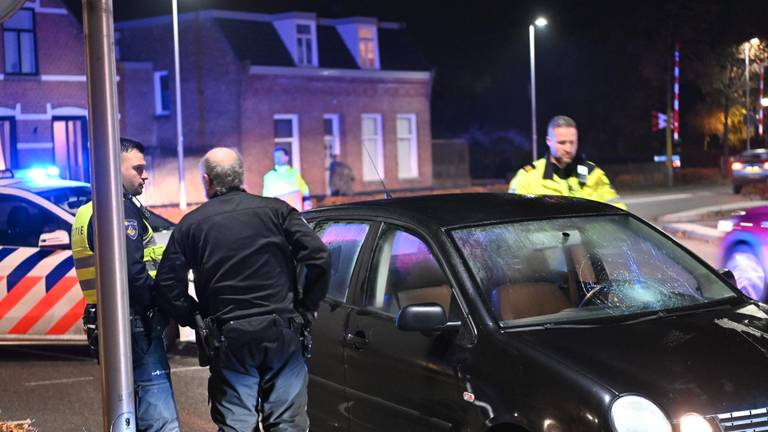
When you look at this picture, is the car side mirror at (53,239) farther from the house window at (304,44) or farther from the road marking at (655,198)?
the house window at (304,44)

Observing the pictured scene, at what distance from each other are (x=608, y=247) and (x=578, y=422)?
1.60 metres

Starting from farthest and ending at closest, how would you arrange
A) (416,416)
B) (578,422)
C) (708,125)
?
(708,125), (416,416), (578,422)

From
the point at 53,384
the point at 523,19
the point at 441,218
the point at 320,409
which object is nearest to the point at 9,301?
the point at 53,384

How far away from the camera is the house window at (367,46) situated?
144ft

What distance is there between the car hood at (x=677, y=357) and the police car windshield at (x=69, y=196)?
18.8 feet

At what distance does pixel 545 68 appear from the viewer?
Answer: 58688mm

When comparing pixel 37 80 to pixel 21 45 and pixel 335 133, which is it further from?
pixel 335 133

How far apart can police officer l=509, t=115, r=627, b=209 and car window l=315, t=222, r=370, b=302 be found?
69.1 inches

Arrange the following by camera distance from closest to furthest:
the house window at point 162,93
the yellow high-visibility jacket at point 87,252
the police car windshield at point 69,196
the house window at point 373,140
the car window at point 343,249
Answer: the yellow high-visibility jacket at point 87,252 < the car window at point 343,249 < the police car windshield at point 69,196 < the house window at point 162,93 < the house window at point 373,140

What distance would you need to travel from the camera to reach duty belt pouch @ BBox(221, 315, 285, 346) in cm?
474

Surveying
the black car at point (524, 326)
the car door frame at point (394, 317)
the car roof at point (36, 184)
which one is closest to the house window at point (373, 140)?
the car roof at point (36, 184)

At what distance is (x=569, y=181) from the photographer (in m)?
7.37

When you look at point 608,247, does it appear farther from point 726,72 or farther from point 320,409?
point 726,72

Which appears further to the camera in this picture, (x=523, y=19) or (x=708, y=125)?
(x=523, y=19)
